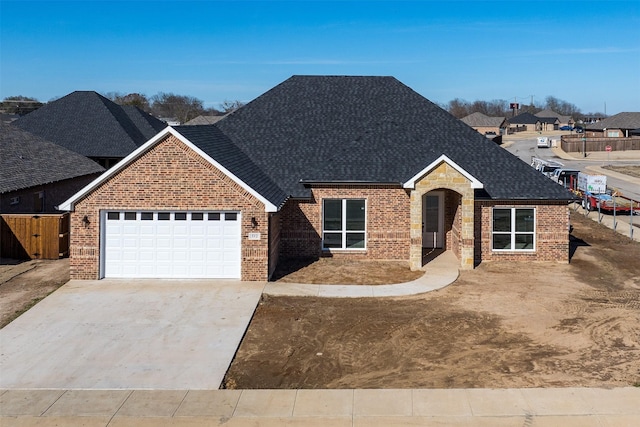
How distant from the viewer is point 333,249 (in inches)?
893

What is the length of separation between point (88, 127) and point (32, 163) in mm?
14173

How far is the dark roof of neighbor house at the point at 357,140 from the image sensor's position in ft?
73.4

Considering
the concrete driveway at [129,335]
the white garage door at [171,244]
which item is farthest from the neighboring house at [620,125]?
the concrete driveway at [129,335]

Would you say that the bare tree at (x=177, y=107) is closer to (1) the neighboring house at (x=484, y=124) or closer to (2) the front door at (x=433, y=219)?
(1) the neighboring house at (x=484, y=124)

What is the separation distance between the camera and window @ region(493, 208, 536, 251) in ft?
72.6

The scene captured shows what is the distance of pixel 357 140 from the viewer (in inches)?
963

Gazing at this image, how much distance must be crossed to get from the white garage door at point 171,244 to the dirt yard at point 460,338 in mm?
2909

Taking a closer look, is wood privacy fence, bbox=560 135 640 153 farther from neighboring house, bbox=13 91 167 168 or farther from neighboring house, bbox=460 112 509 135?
neighboring house, bbox=13 91 167 168

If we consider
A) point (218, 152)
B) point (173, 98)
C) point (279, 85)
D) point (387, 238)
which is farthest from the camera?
point (173, 98)

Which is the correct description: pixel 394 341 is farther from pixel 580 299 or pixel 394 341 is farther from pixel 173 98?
pixel 173 98

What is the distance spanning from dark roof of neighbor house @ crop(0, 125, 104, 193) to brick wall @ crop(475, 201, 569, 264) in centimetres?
1811

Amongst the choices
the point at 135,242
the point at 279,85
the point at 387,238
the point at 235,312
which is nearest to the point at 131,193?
the point at 135,242

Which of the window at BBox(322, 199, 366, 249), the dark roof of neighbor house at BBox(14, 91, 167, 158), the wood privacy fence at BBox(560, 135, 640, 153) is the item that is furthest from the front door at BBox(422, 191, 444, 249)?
the wood privacy fence at BBox(560, 135, 640, 153)

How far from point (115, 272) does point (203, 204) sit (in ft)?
12.0
